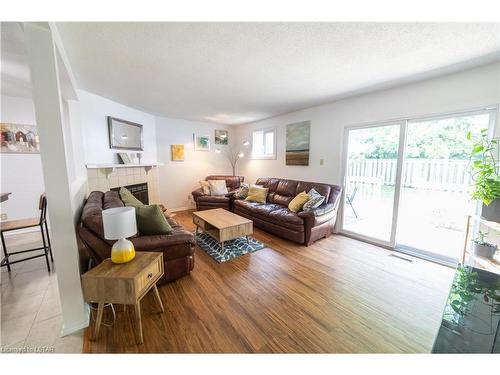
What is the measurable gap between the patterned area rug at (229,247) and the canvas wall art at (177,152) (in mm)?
2508

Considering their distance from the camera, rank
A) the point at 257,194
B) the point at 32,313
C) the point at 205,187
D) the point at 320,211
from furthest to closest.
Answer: the point at 205,187
the point at 257,194
the point at 320,211
the point at 32,313

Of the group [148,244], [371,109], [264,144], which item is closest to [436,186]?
[371,109]

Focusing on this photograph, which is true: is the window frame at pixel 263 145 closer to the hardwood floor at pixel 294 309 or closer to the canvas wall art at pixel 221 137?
the canvas wall art at pixel 221 137

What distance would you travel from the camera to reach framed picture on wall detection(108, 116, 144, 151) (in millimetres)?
3479

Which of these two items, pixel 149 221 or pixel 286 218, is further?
pixel 286 218

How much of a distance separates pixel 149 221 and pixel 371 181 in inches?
132

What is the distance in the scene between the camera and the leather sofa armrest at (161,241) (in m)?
1.86

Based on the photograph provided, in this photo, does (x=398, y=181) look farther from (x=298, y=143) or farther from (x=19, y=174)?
(x=19, y=174)

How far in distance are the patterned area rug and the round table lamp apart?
1257 millimetres

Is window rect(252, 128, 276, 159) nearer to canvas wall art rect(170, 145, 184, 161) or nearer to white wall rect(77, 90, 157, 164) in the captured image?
canvas wall art rect(170, 145, 184, 161)

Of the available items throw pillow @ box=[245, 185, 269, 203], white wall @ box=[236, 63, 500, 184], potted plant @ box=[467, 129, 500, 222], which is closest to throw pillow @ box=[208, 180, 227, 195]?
throw pillow @ box=[245, 185, 269, 203]

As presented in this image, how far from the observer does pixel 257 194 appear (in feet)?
14.0
